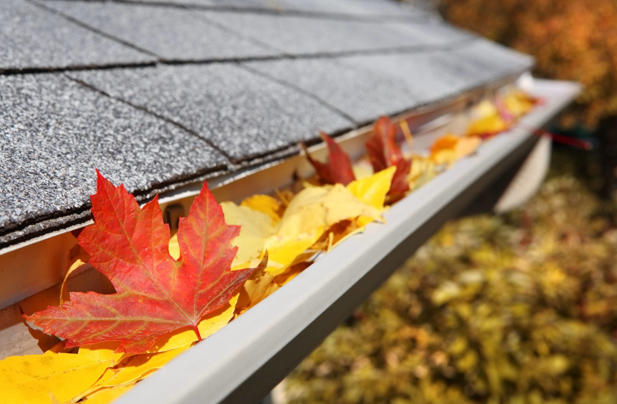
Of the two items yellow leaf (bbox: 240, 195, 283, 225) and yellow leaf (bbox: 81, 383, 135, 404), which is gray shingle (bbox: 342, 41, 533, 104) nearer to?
yellow leaf (bbox: 240, 195, 283, 225)

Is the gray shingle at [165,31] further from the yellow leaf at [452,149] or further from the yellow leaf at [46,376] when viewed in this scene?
the yellow leaf at [46,376]

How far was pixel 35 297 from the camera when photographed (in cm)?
63

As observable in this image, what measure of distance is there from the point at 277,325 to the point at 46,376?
0.92ft

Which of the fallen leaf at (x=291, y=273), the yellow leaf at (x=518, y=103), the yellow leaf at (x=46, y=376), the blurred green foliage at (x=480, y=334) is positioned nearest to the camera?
the yellow leaf at (x=46, y=376)

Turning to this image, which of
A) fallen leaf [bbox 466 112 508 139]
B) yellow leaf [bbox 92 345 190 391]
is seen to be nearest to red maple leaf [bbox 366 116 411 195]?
yellow leaf [bbox 92 345 190 391]

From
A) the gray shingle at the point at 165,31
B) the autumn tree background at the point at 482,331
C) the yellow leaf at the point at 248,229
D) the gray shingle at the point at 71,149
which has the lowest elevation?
the autumn tree background at the point at 482,331

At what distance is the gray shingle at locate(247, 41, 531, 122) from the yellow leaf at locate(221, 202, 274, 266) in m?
0.45

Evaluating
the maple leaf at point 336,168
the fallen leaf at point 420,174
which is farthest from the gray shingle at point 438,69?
the maple leaf at point 336,168

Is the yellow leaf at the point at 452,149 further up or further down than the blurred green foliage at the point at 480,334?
further up

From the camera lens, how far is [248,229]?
80cm

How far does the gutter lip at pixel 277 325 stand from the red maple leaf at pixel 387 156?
1.9 inches

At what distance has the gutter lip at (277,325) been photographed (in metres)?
0.44

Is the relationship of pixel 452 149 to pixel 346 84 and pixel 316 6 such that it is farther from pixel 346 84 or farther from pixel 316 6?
pixel 316 6

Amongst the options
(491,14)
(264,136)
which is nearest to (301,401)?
(264,136)
